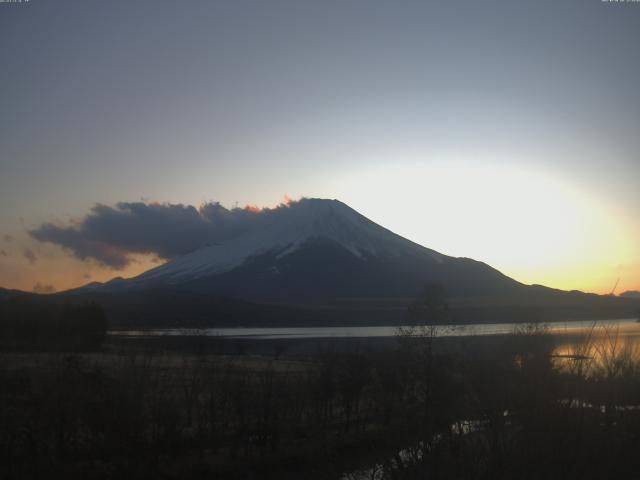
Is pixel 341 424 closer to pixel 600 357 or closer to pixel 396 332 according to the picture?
pixel 600 357

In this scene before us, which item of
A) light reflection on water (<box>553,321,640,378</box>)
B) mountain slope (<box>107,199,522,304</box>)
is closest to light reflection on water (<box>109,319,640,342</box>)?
light reflection on water (<box>553,321,640,378</box>)

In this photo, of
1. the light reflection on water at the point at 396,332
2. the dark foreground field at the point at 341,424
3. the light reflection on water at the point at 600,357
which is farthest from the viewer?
the light reflection on water at the point at 396,332

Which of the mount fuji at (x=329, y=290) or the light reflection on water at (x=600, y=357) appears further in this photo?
the mount fuji at (x=329, y=290)

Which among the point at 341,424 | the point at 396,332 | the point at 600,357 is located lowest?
the point at 341,424

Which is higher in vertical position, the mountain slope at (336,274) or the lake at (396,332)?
the mountain slope at (336,274)

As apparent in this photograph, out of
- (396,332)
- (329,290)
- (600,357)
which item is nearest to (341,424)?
(600,357)

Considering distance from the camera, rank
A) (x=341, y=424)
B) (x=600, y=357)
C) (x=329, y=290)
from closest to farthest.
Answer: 1. (x=600, y=357)
2. (x=341, y=424)
3. (x=329, y=290)

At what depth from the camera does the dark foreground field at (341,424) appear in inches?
380

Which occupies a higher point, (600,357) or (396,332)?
(600,357)

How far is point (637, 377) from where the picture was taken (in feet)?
61.1

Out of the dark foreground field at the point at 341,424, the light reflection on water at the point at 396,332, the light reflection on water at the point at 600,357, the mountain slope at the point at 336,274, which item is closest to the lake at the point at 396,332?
the light reflection on water at the point at 396,332

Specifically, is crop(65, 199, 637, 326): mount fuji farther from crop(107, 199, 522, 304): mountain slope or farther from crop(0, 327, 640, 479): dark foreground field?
crop(0, 327, 640, 479): dark foreground field

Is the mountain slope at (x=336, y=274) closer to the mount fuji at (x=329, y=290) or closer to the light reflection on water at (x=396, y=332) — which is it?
the mount fuji at (x=329, y=290)

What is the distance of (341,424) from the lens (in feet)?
72.1
